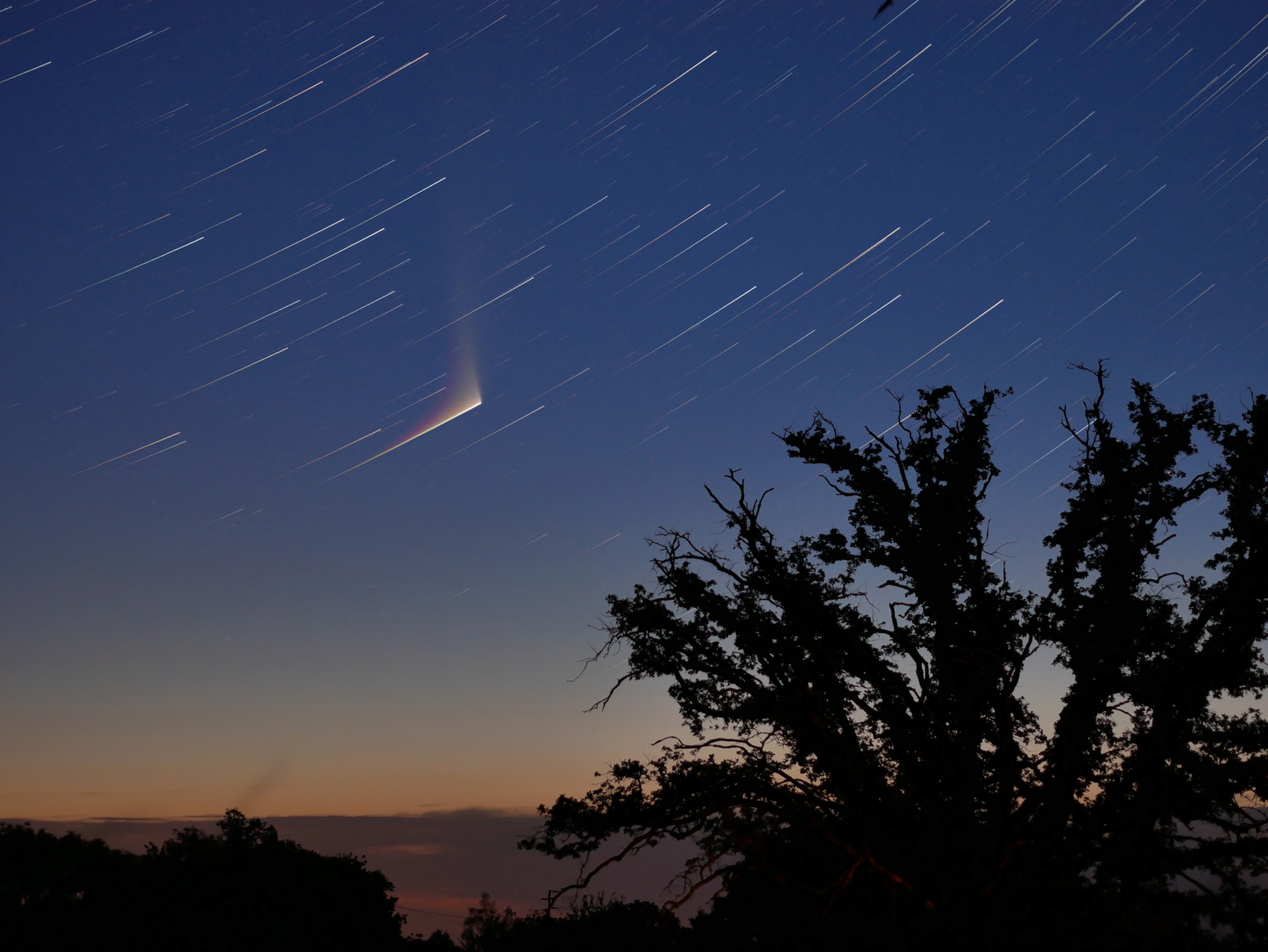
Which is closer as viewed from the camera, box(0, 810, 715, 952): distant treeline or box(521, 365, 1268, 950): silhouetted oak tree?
box(521, 365, 1268, 950): silhouetted oak tree

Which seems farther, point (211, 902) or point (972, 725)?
point (211, 902)

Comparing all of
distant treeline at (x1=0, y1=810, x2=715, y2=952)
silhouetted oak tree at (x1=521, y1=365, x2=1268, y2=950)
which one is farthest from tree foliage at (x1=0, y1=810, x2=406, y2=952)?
silhouetted oak tree at (x1=521, y1=365, x2=1268, y2=950)

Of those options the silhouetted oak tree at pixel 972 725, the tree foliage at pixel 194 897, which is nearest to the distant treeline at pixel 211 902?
the tree foliage at pixel 194 897

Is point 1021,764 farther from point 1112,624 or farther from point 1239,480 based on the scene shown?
point 1239,480

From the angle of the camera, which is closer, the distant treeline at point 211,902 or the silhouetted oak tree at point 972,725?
the silhouetted oak tree at point 972,725

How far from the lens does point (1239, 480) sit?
61.0ft

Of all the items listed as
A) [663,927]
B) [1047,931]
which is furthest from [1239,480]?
[663,927]

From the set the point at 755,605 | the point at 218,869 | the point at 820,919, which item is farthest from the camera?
the point at 218,869

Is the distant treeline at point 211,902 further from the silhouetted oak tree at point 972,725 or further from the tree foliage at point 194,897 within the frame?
the silhouetted oak tree at point 972,725

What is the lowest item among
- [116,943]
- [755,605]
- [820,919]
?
[116,943]

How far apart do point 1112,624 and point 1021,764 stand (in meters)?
3.63

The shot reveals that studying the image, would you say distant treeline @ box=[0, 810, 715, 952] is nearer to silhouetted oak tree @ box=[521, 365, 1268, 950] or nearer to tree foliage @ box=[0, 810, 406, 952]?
tree foliage @ box=[0, 810, 406, 952]

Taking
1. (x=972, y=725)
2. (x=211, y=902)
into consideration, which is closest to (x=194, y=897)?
(x=211, y=902)

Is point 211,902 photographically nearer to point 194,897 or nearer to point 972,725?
point 194,897
